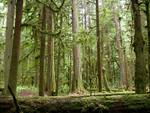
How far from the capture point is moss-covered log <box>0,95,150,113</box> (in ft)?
27.5

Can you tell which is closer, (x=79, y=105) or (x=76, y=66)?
(x=79, y=105)

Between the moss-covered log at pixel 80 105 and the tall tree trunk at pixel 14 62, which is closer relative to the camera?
the moss-covered log at pixel 80 105

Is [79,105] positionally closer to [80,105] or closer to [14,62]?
[80,105]

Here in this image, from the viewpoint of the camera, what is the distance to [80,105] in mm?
8516

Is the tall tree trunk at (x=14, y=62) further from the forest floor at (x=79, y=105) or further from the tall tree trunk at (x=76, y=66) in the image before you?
the tall tree trunk at (x=76, y=66)

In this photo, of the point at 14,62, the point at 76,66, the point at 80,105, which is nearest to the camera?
the point at 80,105

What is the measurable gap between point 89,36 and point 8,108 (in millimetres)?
8688

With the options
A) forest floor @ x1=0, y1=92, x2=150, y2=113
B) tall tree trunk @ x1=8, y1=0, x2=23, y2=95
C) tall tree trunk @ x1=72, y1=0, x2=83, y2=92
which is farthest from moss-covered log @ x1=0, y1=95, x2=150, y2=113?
tall tree trunk @ x1=72, y1=0, x2=83, y2=92

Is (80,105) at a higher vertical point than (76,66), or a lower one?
lower

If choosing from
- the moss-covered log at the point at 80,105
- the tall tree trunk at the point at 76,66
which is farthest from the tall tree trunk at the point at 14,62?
the tall tree trunk at the point at 76,66

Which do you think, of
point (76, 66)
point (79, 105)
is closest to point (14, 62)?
point (79, 105)

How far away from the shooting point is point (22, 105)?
840 cm

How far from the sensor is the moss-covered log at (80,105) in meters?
8.38

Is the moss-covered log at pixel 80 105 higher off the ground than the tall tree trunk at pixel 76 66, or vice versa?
the tall tree trunk at pixel 76 66
